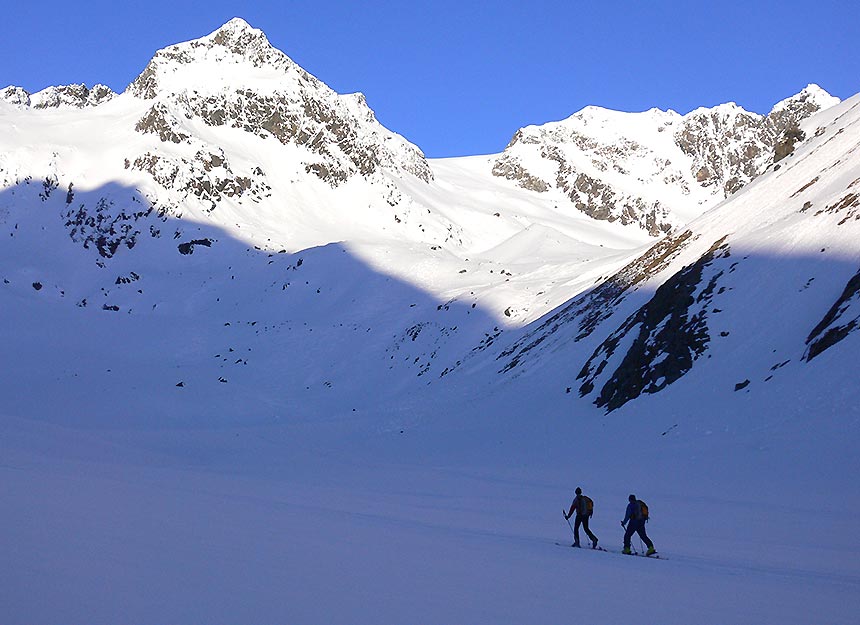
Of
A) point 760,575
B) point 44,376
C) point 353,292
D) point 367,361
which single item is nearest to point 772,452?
point 760,575

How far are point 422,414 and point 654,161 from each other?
163m

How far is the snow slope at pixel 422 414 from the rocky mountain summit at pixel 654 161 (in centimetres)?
8668

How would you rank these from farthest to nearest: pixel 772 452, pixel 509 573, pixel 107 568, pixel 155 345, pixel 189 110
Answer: pixel 189 110, pixel 155 345, pixel 772 452, pixel 509 573, pixel 107 568

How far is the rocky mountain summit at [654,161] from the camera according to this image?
6437 inches

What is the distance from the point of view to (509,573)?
9430 mm

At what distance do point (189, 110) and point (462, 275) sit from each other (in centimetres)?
7575

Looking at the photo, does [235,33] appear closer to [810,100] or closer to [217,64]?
[217,64]

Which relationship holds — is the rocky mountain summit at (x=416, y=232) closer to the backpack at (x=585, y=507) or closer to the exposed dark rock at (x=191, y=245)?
the exposed dark rock at (x=191, y=245)

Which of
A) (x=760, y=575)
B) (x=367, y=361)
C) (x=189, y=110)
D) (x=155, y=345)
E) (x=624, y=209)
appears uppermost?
(x=189, y=110)

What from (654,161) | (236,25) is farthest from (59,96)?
(654,161)

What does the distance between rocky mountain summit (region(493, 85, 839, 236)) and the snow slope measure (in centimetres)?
8668

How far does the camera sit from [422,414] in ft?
127

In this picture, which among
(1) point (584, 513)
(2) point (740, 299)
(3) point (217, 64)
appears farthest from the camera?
(3) point (217, 64)

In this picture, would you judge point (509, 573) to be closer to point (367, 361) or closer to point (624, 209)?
point (367, 361)
